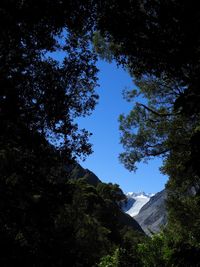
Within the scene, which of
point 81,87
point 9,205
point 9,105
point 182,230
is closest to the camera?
point 9,205

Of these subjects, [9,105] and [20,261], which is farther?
[9,105]

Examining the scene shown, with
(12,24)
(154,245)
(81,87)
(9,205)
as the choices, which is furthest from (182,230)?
(12,24)

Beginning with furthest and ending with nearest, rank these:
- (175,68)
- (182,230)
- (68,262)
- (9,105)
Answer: (182,230), (175,68), (9,105), (68,262)

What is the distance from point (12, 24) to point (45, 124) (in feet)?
13.1

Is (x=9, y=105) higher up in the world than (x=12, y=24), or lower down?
lower down

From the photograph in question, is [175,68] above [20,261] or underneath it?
above

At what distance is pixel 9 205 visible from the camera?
11883 mm

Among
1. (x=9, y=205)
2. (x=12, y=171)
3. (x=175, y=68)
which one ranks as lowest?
(x=9, y=205)

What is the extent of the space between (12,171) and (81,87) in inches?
169

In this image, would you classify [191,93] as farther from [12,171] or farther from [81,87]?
[12,171]

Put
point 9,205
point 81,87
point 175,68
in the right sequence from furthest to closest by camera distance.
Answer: point 81,87
point 175,68
point 9,205

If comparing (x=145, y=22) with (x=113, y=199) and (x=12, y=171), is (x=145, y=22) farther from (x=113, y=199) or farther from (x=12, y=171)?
(x=113, y=199)

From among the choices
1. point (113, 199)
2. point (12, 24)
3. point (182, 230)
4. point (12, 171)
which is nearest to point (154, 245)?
point (182, 230)

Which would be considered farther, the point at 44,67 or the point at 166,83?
the point at 166,83
